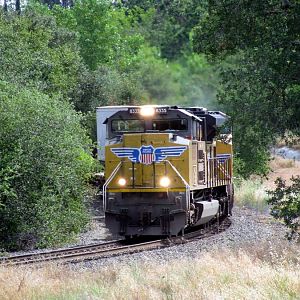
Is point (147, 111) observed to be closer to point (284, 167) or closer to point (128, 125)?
point (128, 125)

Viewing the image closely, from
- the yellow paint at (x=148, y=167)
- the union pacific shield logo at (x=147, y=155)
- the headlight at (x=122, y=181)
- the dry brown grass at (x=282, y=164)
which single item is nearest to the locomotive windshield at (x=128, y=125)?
the yellow paint at (x=148, y=167)

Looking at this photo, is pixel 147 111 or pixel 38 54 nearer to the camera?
pixel 147 111

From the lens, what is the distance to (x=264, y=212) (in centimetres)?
2802

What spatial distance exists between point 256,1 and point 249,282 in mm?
7103

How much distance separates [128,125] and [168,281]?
854 cm

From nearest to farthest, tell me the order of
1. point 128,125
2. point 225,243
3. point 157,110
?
point 225,243 → point 157,110 → point 128,125

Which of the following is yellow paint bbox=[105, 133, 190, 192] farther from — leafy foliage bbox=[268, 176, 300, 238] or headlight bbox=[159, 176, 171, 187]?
leafy foliage bbox=[268, 176, 300, 238]

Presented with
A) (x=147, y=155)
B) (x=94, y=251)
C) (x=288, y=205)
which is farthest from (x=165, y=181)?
(x=288, y=205)

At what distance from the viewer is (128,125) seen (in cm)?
1872

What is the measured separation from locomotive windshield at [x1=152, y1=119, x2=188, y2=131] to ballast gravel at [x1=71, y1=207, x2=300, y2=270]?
2815 mm

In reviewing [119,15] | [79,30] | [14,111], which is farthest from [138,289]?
[119,15]

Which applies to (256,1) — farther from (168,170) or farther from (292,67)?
(168,170)

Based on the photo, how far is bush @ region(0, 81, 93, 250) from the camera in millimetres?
19141

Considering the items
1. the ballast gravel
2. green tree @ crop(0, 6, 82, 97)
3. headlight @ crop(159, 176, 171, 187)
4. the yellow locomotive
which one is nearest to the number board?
the yellow locomotive
